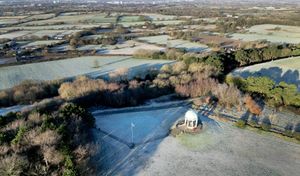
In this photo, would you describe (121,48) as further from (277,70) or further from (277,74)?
(277,74)

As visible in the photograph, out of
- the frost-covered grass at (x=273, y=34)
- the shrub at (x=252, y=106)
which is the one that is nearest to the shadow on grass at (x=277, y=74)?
the shrub at (x=252, y=106)

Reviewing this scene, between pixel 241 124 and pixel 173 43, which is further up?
pixel 173 43

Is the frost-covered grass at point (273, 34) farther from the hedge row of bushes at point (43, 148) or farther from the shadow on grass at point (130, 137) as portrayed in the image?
the hedge row of bushes at point (43, 148)

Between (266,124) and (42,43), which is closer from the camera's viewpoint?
(266,124)

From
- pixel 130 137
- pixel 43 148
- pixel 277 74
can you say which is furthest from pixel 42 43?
pixel 43 148

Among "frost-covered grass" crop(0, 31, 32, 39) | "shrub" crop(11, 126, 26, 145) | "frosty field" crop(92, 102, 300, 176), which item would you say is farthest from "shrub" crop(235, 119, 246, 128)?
"frost-covered grass" crop(0, 31, 32, 39)

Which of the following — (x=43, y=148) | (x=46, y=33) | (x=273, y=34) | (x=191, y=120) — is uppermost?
(x=43, y=148)

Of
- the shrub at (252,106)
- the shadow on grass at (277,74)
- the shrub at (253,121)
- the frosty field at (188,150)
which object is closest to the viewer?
the frosty field at (188,150)
